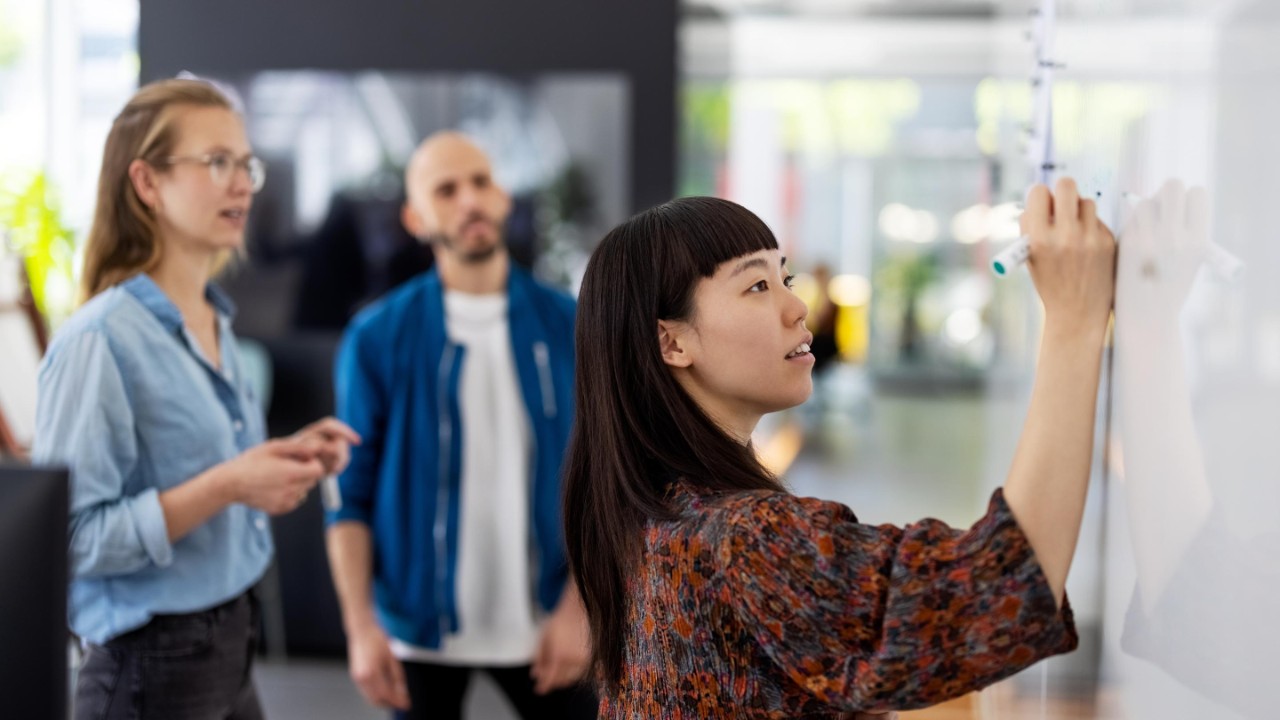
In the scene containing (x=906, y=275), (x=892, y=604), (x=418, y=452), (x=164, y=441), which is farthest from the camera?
(x=906, y=275)

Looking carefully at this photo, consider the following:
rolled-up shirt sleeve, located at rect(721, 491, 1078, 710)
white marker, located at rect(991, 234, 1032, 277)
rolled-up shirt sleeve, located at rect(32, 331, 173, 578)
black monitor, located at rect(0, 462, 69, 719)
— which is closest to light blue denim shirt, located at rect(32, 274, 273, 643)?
rolled-up shirt sleeve, located at rect(32, 331, 173, 578)

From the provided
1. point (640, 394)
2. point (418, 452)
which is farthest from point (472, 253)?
point (640, 394)

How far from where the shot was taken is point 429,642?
8.49 feet

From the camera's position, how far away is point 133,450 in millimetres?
1864

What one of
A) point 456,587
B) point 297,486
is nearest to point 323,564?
point 456,587

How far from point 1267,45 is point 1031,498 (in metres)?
0.40

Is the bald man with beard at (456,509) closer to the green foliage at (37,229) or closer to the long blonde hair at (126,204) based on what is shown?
the long blonde hair at (126,204)

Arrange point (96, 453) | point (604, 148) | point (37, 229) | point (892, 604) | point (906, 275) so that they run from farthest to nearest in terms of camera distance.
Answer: point (906, 275)
point (37, 229)
point (604, 148)
point (96, 453)
point (892, 604)

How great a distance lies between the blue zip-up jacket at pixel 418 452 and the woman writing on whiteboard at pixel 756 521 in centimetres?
128

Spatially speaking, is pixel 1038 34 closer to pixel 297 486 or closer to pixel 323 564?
pixel 297 486

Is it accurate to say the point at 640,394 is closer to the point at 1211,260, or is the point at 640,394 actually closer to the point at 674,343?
the point at 674,343

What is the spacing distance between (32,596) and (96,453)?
0.78 meters

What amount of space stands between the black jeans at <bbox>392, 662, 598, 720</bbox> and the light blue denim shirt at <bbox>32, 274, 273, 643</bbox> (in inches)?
28.9

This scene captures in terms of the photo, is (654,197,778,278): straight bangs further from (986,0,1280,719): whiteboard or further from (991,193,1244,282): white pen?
(986,0,1280,719): whiteboard
